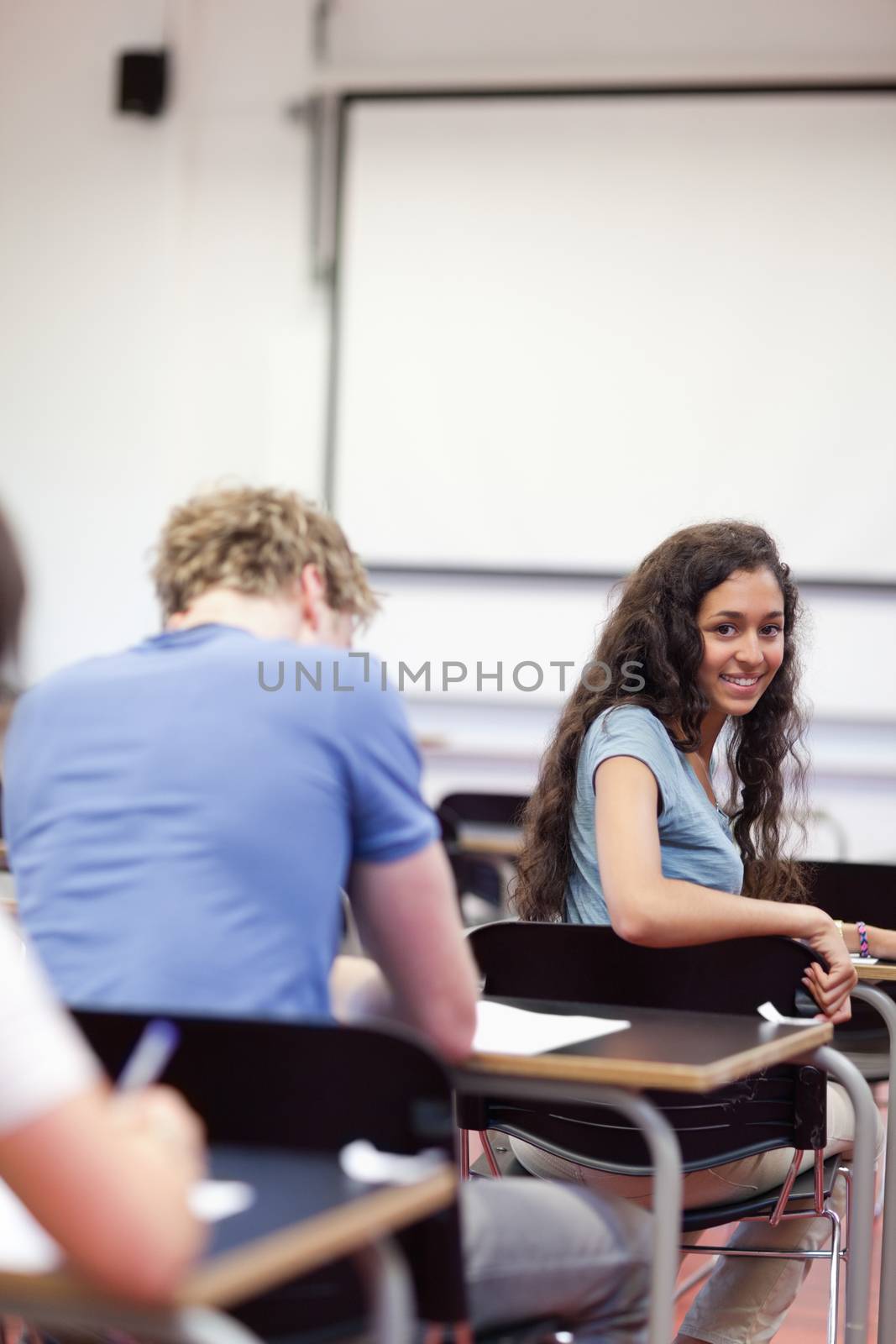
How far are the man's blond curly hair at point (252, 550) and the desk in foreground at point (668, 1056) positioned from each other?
1.66 ft

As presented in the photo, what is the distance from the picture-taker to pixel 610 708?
2172 mm

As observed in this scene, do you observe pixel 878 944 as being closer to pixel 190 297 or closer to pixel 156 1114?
pixel 156 1114

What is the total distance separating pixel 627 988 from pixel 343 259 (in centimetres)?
402

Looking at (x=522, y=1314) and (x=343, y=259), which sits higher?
(x=343, y=259)

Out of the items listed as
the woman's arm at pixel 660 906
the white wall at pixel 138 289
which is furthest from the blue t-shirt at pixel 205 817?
the white wall at pixel 138 289

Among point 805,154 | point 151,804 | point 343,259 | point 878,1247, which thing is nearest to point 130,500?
point 343,259

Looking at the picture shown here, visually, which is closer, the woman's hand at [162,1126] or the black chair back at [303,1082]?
the woman's hand at [162,1126]

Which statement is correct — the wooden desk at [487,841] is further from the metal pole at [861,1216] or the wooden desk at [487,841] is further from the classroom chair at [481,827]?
the metal pole at [861,1216]

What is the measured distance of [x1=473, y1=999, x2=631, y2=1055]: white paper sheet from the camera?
1.47 metres

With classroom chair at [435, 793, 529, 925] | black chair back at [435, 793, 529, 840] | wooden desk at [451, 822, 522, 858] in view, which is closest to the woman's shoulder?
wooden desk at [451, 822, 522, 858]

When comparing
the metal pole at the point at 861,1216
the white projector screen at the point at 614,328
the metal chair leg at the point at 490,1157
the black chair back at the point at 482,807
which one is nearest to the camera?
the metal pole at the point at 861,1216

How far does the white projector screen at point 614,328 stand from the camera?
16.6ft

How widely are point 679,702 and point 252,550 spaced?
0.91 m

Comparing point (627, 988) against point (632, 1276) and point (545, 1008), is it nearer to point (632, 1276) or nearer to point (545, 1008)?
point (545, 1008)
